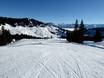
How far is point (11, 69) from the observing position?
954cm

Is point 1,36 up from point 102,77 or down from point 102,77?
down

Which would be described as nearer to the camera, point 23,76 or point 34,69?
point 23,76

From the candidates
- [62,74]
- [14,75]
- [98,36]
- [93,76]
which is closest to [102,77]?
[93,76]

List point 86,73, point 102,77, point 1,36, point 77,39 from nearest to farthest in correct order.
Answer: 1. point 102,77
2. point 86,73
3. point 77,39
4. point 1,36

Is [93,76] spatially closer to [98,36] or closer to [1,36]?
[98,36]

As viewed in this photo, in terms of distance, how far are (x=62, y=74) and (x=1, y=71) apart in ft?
13.8

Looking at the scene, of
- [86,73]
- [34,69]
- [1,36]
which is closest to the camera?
[86,73]

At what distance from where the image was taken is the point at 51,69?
31.3 feet

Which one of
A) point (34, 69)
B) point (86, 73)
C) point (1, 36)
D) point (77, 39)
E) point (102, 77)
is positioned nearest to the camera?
point (102, 77)

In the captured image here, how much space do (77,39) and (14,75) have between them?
46223mm

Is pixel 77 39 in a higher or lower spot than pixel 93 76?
lower

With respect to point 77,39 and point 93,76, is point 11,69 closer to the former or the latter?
point 93,76

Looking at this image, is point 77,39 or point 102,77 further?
point 77,39

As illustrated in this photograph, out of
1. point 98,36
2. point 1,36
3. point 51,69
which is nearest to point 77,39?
point 98,36
